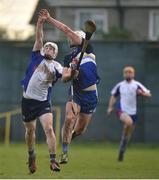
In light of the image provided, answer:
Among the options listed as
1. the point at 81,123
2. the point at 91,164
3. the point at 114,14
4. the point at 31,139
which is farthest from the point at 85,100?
the point at 114,14

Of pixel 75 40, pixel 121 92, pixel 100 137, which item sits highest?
pixel 75 40

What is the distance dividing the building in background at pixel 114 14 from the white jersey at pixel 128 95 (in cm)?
2369

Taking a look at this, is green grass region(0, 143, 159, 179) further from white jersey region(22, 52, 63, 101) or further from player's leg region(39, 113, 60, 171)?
white jersey region(22, 52, 63, 101)

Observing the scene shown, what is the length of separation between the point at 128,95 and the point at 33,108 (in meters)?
7.33

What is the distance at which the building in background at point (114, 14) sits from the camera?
4728 cm

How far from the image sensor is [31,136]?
1617cm

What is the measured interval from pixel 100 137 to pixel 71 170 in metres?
12.2

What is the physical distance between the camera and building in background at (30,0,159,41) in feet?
155

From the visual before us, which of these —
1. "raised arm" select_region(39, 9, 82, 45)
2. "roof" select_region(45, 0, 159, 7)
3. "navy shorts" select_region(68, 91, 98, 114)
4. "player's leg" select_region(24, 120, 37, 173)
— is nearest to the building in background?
"roof" select_region(45, 0, 159, 7)

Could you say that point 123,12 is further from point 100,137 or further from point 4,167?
point 4,167

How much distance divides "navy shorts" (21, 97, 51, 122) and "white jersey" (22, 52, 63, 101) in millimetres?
101

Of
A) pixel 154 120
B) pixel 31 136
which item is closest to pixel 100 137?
pixel 154 120

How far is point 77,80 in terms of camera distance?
1599cm

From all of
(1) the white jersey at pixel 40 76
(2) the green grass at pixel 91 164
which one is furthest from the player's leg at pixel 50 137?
(2) the green grass at pixel 91 164
